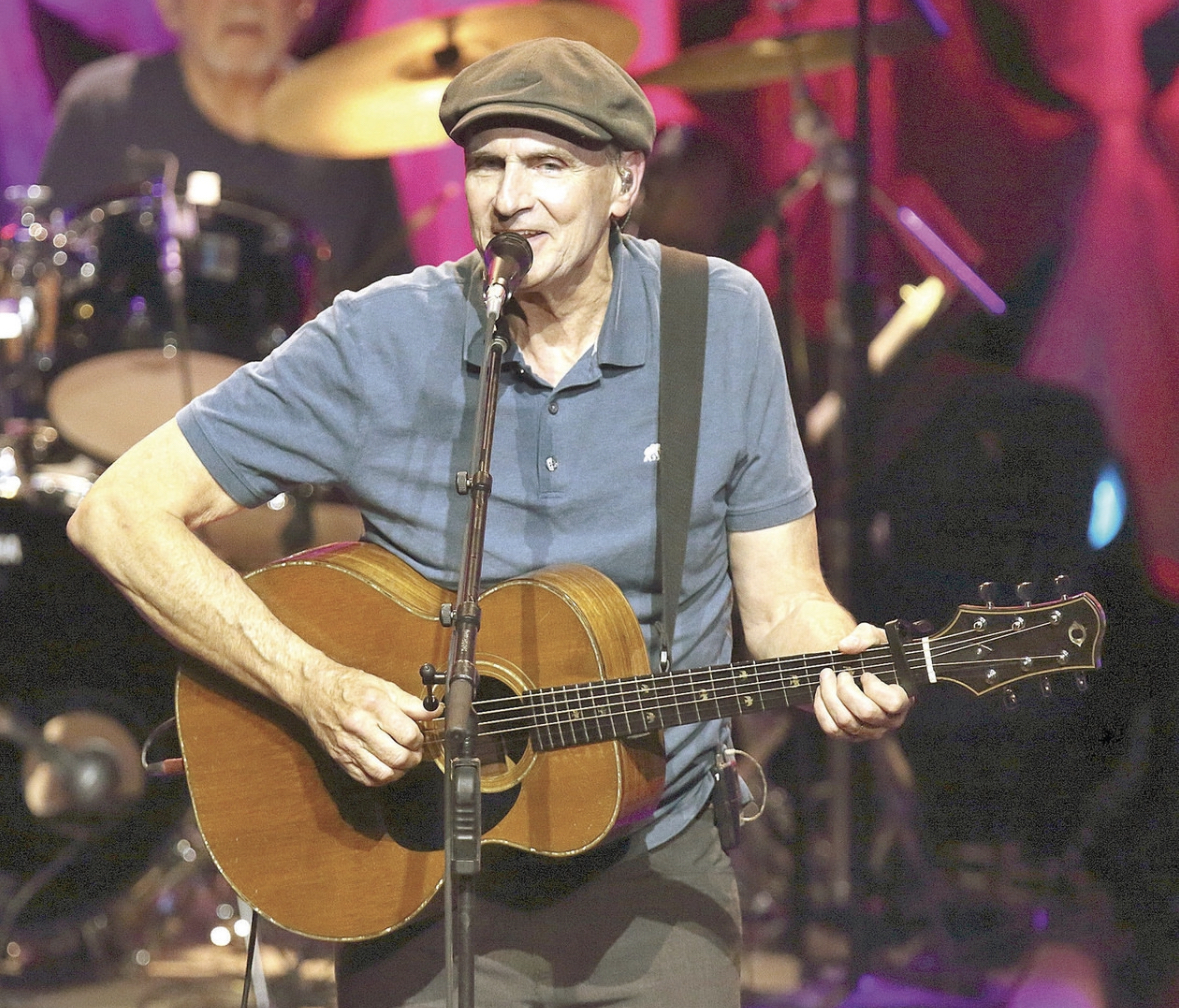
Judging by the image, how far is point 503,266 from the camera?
2.51 metres

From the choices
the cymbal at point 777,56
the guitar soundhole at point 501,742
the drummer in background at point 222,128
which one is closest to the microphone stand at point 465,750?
the guitar soundhole at point 501,742

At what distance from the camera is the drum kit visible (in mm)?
5328

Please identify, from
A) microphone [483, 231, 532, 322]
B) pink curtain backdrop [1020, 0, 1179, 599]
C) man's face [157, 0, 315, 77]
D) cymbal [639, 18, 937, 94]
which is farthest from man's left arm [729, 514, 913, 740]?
man's face [157, 0, 315, 77]

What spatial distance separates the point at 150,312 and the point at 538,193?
293 centimetres

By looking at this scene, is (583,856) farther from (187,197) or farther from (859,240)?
(187,197)

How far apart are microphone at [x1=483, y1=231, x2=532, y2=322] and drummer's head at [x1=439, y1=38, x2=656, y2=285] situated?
21 cm

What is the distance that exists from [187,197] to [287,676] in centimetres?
317

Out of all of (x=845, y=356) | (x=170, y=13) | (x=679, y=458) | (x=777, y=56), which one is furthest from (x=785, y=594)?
(x=170, y=13)

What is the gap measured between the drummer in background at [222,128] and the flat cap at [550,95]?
152 inches

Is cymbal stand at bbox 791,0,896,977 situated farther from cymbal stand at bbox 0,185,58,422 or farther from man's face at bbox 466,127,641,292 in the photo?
cymbal stand at bbox 0,185,58,422

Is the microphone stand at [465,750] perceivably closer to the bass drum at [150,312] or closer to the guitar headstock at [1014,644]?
the guitar headstock at [1014,644]

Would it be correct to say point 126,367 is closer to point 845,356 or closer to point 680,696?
point 845,356

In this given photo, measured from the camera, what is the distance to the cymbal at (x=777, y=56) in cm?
552

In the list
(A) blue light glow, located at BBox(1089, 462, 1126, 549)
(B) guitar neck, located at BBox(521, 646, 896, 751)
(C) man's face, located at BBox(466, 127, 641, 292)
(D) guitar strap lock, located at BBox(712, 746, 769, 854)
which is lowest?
(A) blue light glow, located at BBox(1089, 462, 1126, 549)
